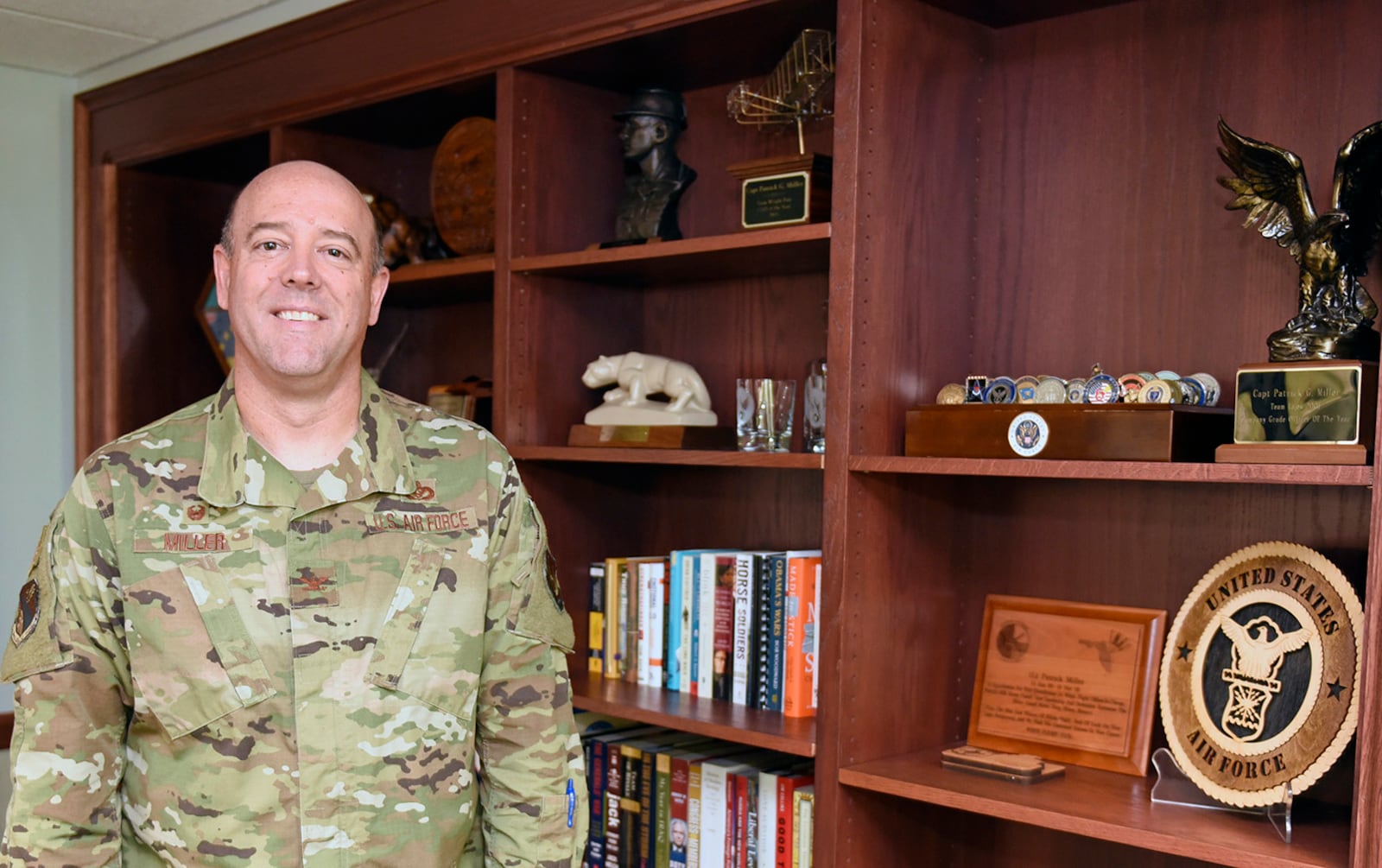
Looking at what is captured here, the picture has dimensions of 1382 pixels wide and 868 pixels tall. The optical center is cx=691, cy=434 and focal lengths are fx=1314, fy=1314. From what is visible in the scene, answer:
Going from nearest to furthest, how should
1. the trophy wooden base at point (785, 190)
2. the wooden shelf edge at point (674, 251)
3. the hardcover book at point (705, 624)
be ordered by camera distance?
the wooden shelf edge at point (674, 251), the trophy wooden base at point (785, 190), the hardcover book at point (705, 624)

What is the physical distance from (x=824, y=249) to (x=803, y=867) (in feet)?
3.41

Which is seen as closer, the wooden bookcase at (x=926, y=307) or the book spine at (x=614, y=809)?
the wooden bookcase at (x=926, y=307)

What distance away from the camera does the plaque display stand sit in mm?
1732

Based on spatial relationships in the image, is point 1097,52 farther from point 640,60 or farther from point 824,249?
point 640,60

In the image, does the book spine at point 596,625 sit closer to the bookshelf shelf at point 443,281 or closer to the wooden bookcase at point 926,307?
the wooden bookcase at point 926,307

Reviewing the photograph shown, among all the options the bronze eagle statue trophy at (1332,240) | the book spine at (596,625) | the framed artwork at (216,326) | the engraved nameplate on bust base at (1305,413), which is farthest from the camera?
the framed artwork at (216,326)

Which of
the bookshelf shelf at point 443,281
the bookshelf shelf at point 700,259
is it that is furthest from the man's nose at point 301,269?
the bookshelf shelf at point 443,281

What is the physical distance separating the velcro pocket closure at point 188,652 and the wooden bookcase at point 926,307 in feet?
2.93

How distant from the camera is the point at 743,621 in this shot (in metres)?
2.38

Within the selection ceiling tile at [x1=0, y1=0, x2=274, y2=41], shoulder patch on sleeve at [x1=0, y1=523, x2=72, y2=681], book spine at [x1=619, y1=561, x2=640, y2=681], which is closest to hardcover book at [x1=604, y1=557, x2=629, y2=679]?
book spine at [x1=619, y1=561, x2=640, y2=681]

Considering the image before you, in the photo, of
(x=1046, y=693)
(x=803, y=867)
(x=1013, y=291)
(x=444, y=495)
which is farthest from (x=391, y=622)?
(x=1013, y=291)

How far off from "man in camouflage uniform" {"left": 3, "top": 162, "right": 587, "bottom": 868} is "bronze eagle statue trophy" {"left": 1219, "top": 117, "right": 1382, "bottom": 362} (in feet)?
3.54

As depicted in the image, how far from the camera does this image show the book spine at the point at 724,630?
7.89 ft

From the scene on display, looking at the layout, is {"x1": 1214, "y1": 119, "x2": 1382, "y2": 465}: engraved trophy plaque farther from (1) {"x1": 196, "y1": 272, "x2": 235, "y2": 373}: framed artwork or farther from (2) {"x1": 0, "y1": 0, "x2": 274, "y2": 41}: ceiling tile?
(1) {"x1": 196, "y1": 272, "x2": 235, "y2": 373}: framed artwork
